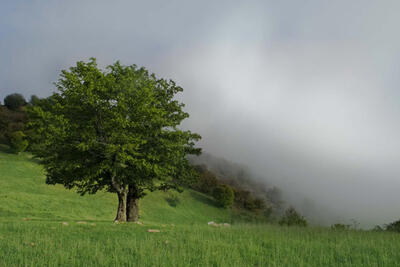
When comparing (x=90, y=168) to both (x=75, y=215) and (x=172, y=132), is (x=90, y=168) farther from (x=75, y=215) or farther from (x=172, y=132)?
(x=75, y=215)

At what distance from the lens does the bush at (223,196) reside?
83562mm

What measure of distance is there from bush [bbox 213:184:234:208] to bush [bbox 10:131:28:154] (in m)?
51.4

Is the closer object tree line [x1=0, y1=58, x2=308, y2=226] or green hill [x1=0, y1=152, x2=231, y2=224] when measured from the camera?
tree line [x1=0, y1=58, x2=308, y2=226]

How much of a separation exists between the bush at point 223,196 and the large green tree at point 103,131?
5888 centimetres

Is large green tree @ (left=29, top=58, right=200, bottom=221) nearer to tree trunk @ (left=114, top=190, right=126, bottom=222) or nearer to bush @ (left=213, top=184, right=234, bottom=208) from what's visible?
tree trunk @ (left=114, top=190, right=126, bottom=222)

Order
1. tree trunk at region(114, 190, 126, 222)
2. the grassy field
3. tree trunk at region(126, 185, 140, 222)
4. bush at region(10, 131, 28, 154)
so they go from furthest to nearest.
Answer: bush at region(10, 131, 28, 154) < tree trunk at region(126, 185, 140, 222) < tree trunk at region(114, 190, 126, 222) < the grassy field

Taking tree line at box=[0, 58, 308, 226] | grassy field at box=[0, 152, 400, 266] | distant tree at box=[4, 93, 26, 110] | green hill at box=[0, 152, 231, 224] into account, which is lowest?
green hill at box=[0, 152, 231, 224]

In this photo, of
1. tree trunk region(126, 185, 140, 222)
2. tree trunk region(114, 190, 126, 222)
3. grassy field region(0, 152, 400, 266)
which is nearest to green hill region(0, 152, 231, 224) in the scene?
tree trunk region(126, 185, 140, 222)

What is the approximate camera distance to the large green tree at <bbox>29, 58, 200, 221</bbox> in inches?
889

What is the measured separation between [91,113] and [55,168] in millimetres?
5591

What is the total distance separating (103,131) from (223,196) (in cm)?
6410

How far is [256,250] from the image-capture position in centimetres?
1133

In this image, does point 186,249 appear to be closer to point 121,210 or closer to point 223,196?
point 121,210

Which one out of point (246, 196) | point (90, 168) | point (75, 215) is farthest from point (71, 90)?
point (246, 196)
